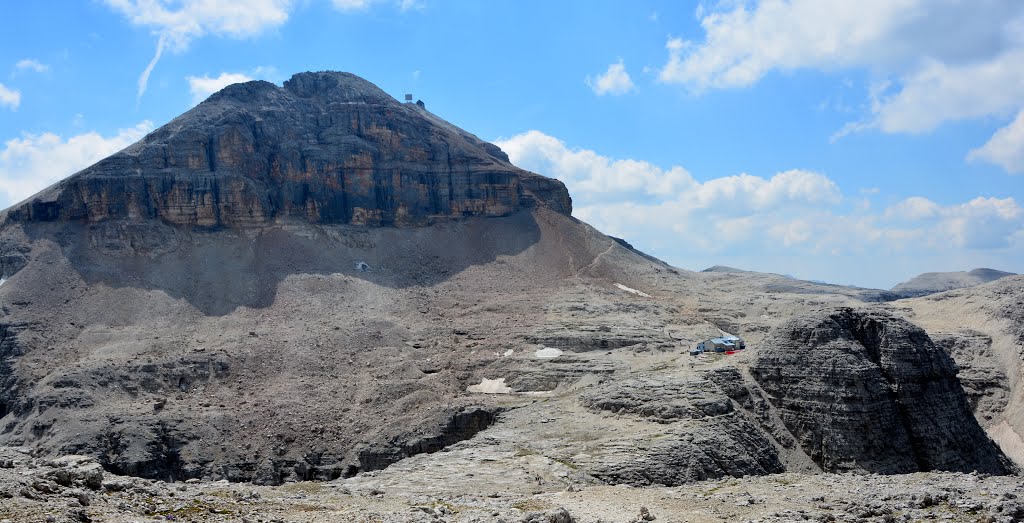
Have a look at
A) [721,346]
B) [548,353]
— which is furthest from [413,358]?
[721,346]

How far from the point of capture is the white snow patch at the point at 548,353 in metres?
62.3

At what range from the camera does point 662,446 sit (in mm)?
39750

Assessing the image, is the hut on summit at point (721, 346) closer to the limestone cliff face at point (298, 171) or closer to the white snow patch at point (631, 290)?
the white snow patch at point (631, 290)

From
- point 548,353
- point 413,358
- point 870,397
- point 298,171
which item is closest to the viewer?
point 870,397

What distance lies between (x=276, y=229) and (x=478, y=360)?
40.0 meters

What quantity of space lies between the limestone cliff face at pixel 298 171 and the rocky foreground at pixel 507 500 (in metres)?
63.4

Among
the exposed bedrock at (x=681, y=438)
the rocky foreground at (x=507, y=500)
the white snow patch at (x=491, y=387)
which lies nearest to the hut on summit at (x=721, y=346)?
the exposed bedrock at (x=681, y=438)

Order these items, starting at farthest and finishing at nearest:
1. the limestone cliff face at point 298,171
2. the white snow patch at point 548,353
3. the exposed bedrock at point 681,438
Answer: the limestone cliff face at point 298,171 < the white snow patch at point 548,353 < the exposed bedrock at point 681,438

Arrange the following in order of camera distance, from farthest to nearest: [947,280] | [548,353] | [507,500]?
[947,280] → [548,353] → [507,500]

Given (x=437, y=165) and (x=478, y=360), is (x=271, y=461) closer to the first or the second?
(x=478, y=360)

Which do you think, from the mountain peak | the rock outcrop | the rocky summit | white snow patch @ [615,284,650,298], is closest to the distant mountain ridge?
the rocky summit

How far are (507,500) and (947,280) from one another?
584ft

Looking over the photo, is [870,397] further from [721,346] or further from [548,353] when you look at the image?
[548,353]

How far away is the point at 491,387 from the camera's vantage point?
5856cm
